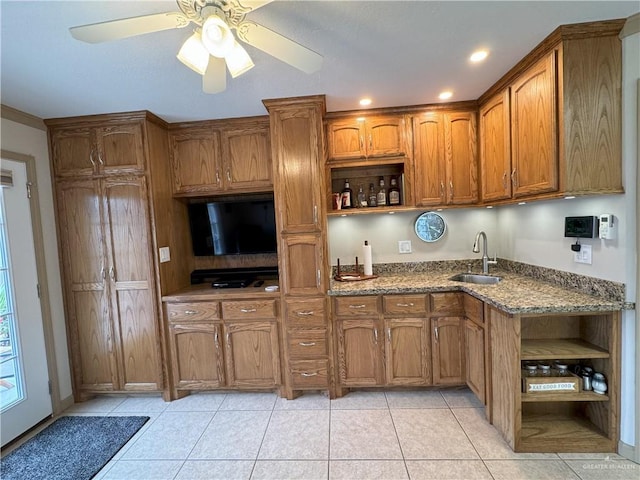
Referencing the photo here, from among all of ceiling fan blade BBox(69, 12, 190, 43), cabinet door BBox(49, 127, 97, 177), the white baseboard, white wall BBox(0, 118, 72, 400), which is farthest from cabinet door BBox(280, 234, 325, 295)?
the white baseboard

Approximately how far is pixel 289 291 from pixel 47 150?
2441mm

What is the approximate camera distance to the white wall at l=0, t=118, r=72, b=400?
2.52m

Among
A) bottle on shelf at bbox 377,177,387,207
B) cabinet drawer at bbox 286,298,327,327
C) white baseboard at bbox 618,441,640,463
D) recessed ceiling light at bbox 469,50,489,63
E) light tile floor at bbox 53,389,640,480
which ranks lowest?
light tile floor at bbox 53,389,640,480

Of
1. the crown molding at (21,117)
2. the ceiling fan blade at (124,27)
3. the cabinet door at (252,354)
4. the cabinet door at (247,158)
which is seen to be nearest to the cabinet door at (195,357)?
the cabinet door at (252,354)

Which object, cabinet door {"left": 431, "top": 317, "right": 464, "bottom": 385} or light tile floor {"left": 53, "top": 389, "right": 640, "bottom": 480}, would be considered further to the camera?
cabinet door {"left": 431, "top": 317, "right": 464, "bottom": 385}

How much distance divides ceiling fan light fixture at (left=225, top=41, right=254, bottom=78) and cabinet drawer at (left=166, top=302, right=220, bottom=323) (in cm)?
192

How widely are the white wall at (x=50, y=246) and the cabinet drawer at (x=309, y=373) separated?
79.3 inches

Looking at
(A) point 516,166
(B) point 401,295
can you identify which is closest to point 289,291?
(B) point 401,295

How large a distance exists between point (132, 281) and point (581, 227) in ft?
11.3

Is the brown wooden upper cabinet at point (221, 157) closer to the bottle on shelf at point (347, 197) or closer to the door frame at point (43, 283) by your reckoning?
the bottle on shelf at point (347, 197)

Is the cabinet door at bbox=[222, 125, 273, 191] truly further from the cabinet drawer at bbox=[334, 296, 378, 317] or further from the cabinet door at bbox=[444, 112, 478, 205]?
the cabinet door at bbox=[444, 112, 478, 205]

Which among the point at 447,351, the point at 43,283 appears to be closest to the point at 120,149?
the point at 43,283

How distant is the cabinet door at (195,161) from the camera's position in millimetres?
2820

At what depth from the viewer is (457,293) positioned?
2453 mm
